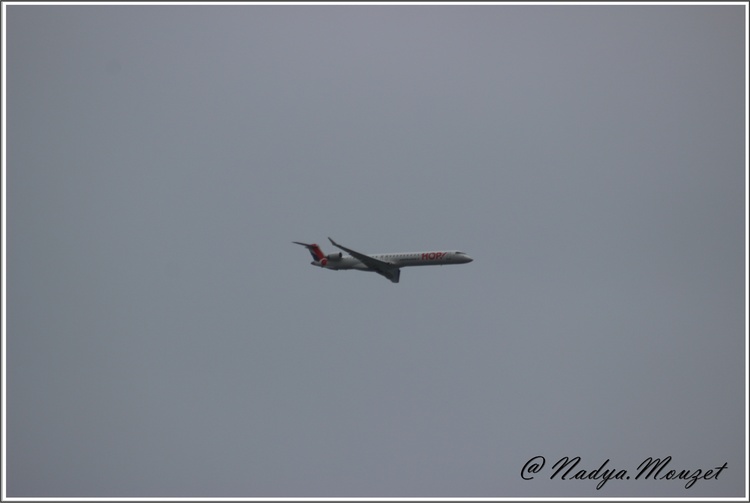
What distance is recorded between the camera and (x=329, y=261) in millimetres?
88500

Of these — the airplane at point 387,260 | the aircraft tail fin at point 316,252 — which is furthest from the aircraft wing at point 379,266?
the aircraft tail fin at point 316,252

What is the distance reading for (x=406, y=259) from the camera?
3317 inches

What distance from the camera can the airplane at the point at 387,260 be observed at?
3258 inches

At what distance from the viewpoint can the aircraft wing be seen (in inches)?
3301

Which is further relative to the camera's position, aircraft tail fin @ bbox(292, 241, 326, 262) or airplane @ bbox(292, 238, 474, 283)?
aircraft tail fin @ bbox(292, 241, 326, 262)

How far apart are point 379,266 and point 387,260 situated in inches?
38.0

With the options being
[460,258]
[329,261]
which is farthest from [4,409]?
[460,258]

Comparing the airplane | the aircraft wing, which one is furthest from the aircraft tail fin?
the aircraft wing

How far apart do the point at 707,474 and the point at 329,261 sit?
1500 inches

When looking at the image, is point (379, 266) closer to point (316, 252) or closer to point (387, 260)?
point (387, 260)

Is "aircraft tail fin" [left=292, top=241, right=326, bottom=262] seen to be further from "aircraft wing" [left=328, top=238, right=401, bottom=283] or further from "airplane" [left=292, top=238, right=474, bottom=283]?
"aircraft wing" [left=328, top=238, right=401, bottom=283]

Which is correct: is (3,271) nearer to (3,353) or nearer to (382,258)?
(3,353)

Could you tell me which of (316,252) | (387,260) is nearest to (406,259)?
(387,260)

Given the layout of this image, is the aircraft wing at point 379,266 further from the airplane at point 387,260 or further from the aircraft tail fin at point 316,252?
the aircraft tail fin at point 316,252
